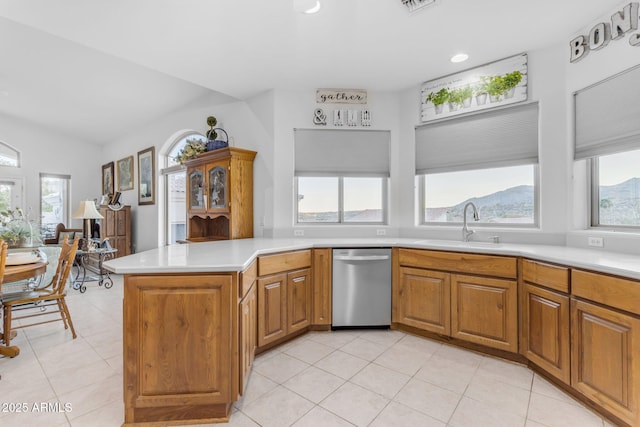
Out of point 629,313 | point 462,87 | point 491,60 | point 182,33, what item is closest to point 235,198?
point 182,33

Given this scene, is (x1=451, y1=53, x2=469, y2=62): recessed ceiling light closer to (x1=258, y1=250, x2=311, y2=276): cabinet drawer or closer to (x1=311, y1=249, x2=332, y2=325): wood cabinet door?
(x1=311, y1=249, x2=332, y2=325): wood cabinet door

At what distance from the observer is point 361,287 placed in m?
2.86

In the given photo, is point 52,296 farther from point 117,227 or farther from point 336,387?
point 117,227

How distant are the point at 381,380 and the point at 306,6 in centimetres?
258

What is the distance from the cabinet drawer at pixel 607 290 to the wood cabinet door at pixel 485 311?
0.47m

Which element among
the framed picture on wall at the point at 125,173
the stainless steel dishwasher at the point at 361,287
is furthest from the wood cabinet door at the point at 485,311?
the framed picture on wall at the point at 125,173

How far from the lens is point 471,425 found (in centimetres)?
162

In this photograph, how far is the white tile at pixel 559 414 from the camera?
5.40 feet

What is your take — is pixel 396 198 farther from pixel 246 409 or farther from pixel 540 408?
pixel 246 409

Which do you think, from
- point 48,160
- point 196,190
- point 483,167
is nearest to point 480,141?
point 483,167

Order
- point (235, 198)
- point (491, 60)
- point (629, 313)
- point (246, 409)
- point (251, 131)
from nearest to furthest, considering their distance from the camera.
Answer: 1. point (629, 313)
2. point (246, 409)
3. point (491, 60)
4. point (235, 198)
5. point (251, 131)

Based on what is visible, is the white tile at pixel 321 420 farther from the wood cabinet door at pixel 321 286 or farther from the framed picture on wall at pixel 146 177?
the framed picture on wall at pixel 146 177

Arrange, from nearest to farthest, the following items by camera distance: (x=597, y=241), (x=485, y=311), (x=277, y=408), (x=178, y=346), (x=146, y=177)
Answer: (x=178, y=346) → (x=277, y=408) → (x=597, y=241) → (x=485, y=311) → (x=146, y=177)

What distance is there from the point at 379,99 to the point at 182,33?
6.77 ft
